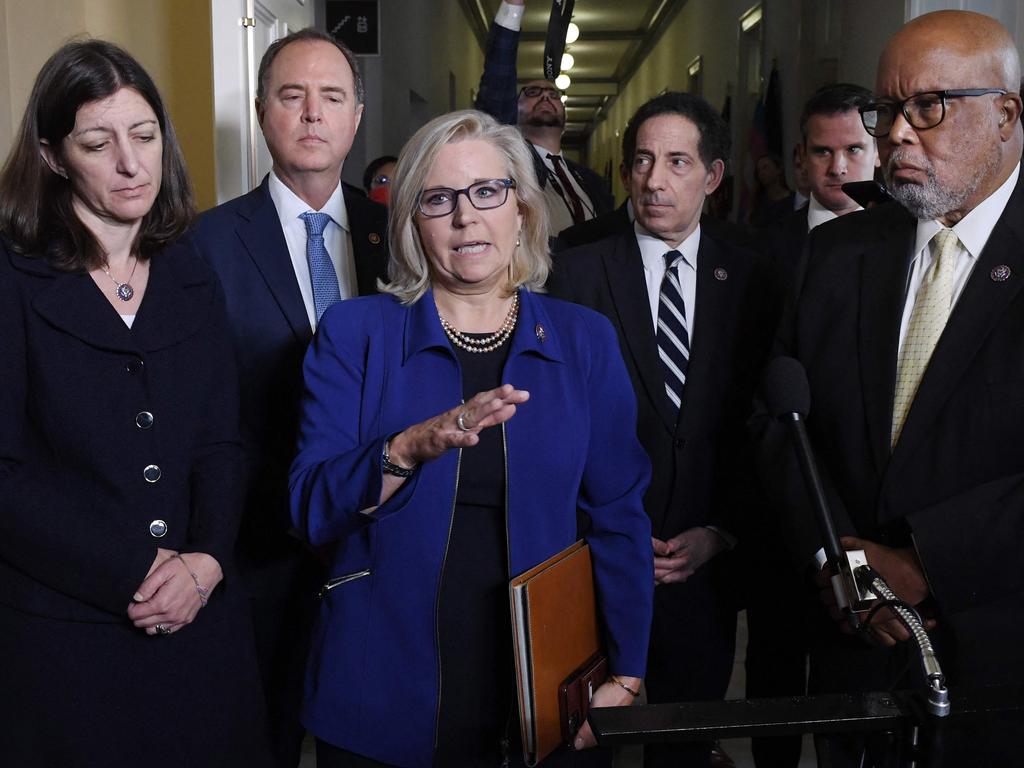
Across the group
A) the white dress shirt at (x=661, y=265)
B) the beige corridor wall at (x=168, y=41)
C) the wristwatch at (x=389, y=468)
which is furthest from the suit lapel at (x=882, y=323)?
the beige corridor wall at (x=168, y=41)

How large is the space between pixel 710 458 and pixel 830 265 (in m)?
0.62

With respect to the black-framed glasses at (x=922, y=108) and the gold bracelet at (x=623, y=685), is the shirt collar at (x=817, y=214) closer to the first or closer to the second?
the black-framed glasses at (x=922, y=108)

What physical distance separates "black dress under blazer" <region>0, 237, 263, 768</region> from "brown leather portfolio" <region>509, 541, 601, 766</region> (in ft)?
1.92

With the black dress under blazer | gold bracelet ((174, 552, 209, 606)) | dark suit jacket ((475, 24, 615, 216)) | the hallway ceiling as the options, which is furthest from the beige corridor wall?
the hallway ceiling

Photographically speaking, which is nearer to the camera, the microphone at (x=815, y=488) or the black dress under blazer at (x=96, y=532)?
the microphone at (x=815, y=488)

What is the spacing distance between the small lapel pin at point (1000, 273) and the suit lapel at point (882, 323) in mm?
157

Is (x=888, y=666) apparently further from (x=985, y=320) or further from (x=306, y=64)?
(x=306, y=64)

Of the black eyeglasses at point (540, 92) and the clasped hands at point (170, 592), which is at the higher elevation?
the black eyeglasses at point (540, 92)

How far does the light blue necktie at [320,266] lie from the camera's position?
230 centimetres

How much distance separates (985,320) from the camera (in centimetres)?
171

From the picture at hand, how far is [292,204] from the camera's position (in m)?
Result: 2.35

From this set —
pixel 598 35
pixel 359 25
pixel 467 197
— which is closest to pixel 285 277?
pixel 467 197

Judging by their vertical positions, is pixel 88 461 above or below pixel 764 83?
below

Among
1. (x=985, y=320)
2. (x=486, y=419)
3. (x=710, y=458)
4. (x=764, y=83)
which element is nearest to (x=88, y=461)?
(x=486, y=419)
